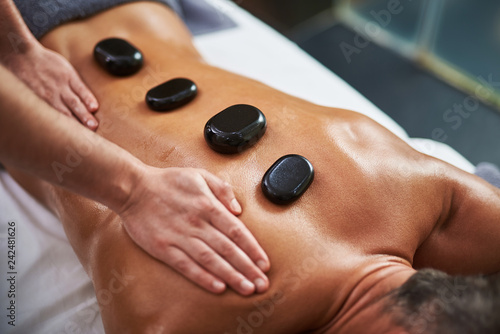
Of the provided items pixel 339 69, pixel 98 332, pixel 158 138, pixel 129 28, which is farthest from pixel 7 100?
pixel 339 69

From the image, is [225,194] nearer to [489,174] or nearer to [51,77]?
[51,77]

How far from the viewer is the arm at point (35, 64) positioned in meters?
1.13

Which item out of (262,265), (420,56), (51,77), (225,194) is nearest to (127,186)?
(225,194)

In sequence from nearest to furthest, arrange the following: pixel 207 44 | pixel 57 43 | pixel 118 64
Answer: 1. pixel 118 64
2. pixel 57 43
3. pixel 207 44

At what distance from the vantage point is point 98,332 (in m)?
1.02

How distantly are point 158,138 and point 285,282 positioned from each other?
1.27 ft

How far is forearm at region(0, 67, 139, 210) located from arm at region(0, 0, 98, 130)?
13.8 inches

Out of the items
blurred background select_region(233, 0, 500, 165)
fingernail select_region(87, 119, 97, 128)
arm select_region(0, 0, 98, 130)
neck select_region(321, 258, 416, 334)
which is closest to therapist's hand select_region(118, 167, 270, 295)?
neck select_region(321, 258, 416, 334)

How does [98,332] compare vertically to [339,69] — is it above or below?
above

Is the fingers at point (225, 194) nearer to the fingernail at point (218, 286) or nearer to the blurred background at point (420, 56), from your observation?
the fingernail at point (218, 286)

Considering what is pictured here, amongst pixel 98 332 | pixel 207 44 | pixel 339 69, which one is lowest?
pixel 339 69

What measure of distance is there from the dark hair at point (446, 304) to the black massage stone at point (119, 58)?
0.77 m

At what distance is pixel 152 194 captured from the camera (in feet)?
2.78

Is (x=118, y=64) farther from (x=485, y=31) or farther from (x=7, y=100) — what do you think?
(x=485, y=31)
